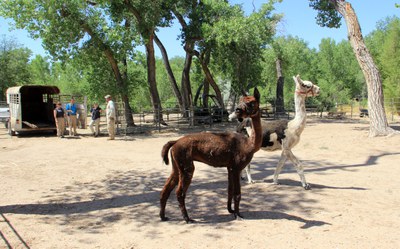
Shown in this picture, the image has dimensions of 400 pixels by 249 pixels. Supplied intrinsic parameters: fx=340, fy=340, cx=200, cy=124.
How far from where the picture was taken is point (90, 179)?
8.20 meters

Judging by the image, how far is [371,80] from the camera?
1413 centimetres

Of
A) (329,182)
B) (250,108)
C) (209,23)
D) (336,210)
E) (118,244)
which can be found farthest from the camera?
(209,23)

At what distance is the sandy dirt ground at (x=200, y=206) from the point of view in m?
4.48

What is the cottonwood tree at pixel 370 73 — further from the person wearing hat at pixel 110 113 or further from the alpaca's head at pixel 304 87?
the person wearing hat at pixel 110 113

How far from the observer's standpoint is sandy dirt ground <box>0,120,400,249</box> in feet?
14.7

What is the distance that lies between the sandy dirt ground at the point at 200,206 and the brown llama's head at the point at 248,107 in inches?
62.8

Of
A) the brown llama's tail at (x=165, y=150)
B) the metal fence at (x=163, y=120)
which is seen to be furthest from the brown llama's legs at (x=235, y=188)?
the metal fence at (x=163, y=120)

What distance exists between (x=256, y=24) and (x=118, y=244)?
57.9 feet

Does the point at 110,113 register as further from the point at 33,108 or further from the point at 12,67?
the point at 12,67

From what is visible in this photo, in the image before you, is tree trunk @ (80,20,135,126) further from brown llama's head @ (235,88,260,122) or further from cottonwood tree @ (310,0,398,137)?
brown llama's head @ (235,88,260,122)

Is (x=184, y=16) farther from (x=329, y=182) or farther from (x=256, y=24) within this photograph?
(x=329, y=182)

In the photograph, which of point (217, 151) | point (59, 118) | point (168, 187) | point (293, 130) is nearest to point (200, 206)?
point (168, 187)

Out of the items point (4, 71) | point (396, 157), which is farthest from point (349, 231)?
point (4, 71)

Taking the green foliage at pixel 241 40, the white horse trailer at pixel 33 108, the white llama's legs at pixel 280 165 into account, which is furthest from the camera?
the green foliage at pixel 241 40
